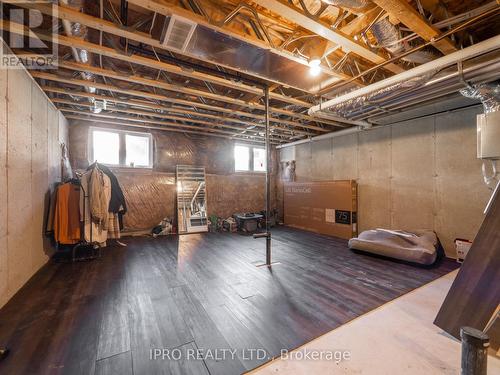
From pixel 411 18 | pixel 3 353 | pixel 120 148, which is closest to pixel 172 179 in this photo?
pixel 120 148

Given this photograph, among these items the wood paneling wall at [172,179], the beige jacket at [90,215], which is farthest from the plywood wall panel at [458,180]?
A: the beige jacket at [90,215]

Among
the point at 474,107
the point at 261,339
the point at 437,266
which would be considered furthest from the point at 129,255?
the point at 474,107

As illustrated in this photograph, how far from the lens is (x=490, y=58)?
2059 mm

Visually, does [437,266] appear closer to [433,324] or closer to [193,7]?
[433,324]

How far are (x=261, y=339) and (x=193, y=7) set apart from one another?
8.87ft

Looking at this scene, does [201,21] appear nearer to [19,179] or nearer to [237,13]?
[237,13]

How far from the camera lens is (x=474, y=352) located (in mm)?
1026

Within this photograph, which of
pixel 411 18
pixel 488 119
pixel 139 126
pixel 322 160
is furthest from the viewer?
pixel 322 160

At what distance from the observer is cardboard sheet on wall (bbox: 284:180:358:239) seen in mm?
4949

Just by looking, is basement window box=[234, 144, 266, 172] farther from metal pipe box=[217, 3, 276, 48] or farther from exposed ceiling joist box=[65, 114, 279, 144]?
metal pipe box=[217, 3, 276, 48]

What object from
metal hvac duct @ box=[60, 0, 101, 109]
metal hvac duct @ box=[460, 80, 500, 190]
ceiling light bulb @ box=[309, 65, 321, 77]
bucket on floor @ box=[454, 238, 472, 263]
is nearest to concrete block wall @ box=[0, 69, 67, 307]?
metal hvac duct @ box=[60, 0, 101, 109]

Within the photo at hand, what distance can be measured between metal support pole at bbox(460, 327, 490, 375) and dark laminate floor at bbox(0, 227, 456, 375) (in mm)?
899

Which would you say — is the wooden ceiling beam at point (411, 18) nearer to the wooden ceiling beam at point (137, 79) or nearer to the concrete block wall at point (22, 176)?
the wooden ceiling beam at point (137, 79)

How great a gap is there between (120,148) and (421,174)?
6356mm
